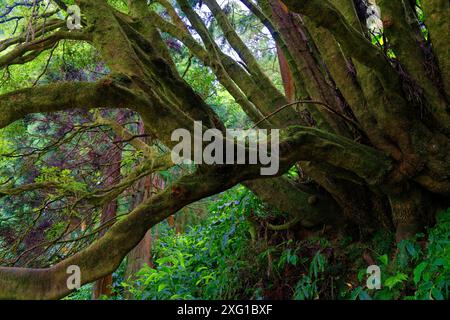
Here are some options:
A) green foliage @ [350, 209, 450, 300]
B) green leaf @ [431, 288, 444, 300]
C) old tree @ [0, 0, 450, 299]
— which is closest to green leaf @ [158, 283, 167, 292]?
old tree @ [0, 0, 450, 299]

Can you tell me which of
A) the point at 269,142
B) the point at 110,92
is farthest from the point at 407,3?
the point at 110,92

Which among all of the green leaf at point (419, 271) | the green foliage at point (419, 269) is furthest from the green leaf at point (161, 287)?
the green leaf at point (419, 271)

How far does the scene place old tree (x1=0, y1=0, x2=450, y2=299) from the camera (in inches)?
80.6

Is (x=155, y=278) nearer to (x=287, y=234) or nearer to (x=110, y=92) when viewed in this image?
(x=287, y=234)

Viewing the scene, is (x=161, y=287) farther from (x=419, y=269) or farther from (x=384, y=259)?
(x=419, y=269)

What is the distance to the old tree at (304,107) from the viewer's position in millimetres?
2047

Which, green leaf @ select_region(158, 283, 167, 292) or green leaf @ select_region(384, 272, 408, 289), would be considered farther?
green leaf @ select_region(158, 283, 167, 292)

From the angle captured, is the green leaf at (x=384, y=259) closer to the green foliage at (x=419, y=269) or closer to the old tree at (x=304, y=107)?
the green foliage at (x=419, y=269)

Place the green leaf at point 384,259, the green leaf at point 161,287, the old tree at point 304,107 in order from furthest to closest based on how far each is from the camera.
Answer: the green leaf at point 161,287 < the green leaf at point 384,259 < the old tree at point 304,107

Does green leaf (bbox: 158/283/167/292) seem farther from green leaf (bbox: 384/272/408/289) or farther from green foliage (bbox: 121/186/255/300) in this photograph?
green leaf (bbox: 384/272/408/289)

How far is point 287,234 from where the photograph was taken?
4266 mm

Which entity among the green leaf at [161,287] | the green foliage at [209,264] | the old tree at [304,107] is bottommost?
the green leaf at [161,287]

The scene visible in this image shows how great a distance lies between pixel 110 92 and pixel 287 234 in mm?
2966

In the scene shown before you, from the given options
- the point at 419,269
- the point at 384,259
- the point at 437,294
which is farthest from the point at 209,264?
the point at 437,294
